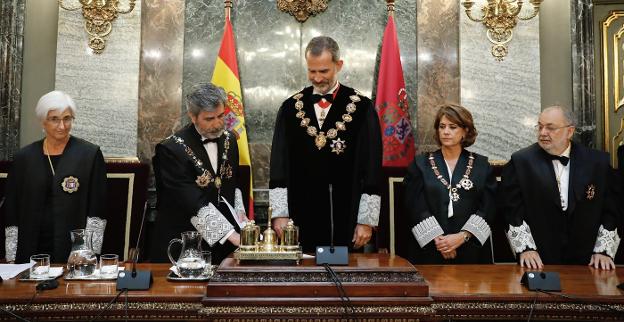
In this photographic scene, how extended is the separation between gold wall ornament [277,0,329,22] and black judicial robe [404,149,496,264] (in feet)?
7.53

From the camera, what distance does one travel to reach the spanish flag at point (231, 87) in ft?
16.0

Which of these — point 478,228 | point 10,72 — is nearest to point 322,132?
point 478,228

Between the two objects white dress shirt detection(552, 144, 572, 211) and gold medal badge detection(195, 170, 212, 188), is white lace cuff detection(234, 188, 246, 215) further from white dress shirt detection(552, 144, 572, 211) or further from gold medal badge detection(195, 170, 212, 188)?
white dress shirt detection(552, 144, 572, 211)

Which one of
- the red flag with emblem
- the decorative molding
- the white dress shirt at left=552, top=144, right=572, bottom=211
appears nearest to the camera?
the white dress shirt at left=552, top=144, right=572, bottom=211

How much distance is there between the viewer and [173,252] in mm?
3131

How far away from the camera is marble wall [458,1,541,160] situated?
16.7 ft

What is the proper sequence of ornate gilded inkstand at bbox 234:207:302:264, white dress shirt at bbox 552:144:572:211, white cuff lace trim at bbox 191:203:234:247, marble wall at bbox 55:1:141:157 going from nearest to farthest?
ornate gilded inkstand at bbox 234:207:302:264, white cuff lace trim at bbox 191:203:234:247, white dress shirt at bbox 552:144:572:211, marble wall at bbox 55:1:141:157

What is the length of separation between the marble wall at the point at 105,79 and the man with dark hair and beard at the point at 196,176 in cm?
187

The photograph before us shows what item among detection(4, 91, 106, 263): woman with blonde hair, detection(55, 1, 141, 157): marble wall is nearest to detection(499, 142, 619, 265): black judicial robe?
detection(4, 91, 106, 263): woman with blonde hair

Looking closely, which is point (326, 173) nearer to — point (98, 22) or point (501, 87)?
point (501, 87)

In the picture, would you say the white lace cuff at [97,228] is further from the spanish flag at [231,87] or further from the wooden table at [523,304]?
the wooden table at [523,304]

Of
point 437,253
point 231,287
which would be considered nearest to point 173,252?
point 231,287

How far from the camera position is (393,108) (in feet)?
16.0

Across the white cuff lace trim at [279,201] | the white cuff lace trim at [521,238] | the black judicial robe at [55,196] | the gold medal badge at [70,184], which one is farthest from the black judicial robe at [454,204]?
the gold medal badge at [70,184]
